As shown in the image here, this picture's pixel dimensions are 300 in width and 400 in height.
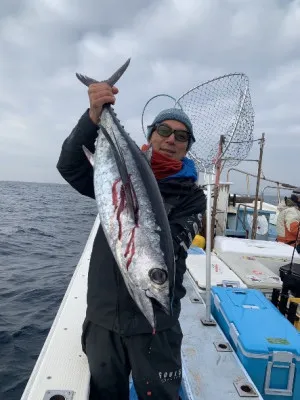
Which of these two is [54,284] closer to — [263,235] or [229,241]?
[229,241]

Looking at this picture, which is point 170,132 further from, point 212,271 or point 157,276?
point 212,271

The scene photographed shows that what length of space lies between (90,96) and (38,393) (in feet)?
7.01

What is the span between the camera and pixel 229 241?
7859 mm

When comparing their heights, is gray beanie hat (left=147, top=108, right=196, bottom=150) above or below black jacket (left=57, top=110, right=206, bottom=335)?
above

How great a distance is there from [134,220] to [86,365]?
155 cm

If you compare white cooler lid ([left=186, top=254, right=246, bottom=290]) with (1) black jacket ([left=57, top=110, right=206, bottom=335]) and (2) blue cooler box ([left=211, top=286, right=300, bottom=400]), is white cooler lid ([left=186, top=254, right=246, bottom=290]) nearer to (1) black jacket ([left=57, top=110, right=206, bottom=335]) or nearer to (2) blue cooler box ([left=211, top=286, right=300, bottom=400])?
(2) blue cooler box ([left=211, top=286, right=300, bottom=400])

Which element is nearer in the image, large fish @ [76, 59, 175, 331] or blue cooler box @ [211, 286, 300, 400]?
large fish @ [76, 59, 175, 331]

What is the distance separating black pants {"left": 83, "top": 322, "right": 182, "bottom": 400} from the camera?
8.02 ft

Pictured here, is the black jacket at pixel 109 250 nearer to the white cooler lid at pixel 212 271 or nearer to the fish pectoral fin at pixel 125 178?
the fish pectoral fin at pixel 125 178

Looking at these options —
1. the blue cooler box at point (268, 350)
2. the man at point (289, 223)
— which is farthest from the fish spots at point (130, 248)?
the man at point (289, 223)

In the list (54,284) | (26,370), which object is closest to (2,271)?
(54,284)

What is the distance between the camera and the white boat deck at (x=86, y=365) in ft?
8.21

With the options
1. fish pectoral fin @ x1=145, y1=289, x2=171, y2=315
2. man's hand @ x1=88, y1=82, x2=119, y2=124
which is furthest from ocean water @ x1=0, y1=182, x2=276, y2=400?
man's hand @ x1=88, y1=82, x2=119, y2=124

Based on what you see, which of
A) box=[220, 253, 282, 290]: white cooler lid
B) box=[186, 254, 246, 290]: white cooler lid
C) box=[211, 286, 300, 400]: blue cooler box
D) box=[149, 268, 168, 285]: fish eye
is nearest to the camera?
box=[149, 268, 168, 285]: fish eye
